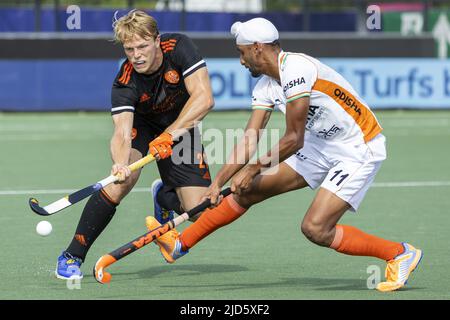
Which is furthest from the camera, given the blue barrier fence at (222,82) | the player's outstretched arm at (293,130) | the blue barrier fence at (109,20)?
the blue barrier fence at (109,20)

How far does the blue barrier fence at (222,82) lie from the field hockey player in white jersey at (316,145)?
11880 millimetres

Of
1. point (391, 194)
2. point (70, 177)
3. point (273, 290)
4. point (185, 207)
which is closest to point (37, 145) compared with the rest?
point (70, 177)

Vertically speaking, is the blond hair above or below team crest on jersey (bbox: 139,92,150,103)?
above

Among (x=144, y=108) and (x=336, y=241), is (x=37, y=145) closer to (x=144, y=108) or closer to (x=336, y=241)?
(x=144, y=108)

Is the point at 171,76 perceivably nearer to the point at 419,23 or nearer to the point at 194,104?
the point at 194,104

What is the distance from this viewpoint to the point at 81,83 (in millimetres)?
18766

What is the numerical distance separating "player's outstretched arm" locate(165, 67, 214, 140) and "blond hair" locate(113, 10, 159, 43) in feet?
1.52

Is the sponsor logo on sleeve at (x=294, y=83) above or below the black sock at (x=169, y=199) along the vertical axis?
above

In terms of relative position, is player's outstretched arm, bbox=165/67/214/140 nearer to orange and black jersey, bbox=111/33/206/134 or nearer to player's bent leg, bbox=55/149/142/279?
orange and black jersey, bbox=111/33/206/134

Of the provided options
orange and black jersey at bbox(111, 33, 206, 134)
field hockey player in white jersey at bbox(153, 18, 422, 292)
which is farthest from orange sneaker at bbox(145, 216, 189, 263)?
orange and black jersey at bbox(111, 33, 206, 134)

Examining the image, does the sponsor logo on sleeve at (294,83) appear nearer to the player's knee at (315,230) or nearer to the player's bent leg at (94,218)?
the player's knee at (315,230)

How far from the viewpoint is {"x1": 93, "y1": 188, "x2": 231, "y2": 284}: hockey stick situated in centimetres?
662

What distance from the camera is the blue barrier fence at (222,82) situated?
18.6 meters

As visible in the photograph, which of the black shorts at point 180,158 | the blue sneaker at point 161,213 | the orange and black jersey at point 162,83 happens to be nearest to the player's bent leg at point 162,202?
the blue sneaker at point 161,213
